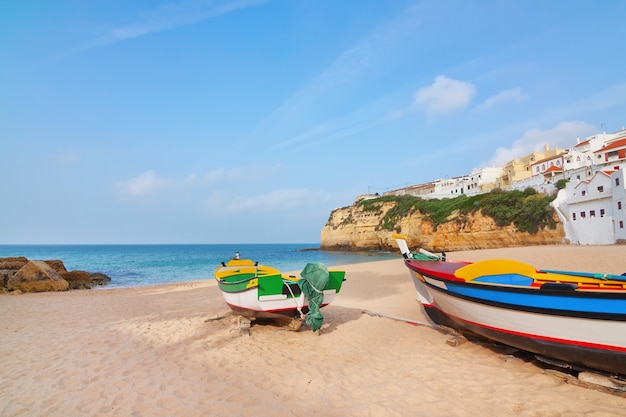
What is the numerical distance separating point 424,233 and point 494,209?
940 centimetres

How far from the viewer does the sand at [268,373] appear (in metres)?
4.31

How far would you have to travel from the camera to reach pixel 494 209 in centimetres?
3528

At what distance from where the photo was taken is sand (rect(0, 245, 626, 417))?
4312 millimetres

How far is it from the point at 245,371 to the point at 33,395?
319cm

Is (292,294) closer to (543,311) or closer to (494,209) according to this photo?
(543,311)

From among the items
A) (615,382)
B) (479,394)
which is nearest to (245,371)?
(479,394)

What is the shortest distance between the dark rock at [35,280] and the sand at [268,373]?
38.2ft

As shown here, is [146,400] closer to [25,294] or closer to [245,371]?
[245,371]

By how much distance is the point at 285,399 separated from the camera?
4613 mm

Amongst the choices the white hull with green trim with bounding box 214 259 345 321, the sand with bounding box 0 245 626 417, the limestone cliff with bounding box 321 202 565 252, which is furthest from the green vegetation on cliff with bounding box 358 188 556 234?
the white hull with green trim with bounding box 214 259 345 321

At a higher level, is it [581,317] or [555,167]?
[555,167]

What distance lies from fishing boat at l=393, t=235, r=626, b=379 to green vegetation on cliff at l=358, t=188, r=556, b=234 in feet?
98.7

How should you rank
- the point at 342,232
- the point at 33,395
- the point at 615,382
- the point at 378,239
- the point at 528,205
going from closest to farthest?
the point at 615,382, the point at 33,395, the point at 528,205, the point at 378,239, the point at 342,232

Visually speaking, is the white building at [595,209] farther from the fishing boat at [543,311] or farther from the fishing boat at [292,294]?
the fishing boat at [292,294]
